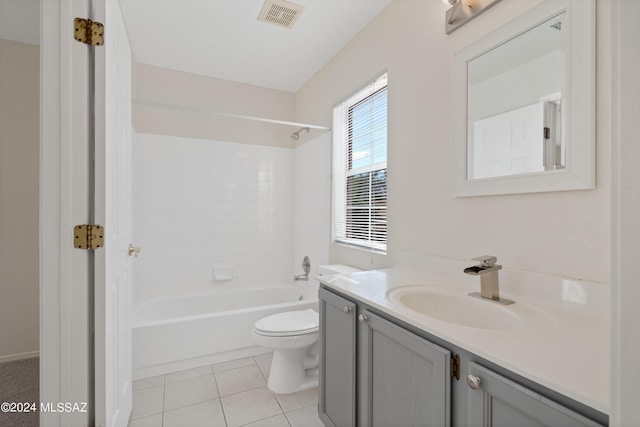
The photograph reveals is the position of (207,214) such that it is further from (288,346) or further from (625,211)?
(625,211)

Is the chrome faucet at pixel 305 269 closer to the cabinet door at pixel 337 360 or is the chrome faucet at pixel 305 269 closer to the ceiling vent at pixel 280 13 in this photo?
the cabinet door at pixel 337 360

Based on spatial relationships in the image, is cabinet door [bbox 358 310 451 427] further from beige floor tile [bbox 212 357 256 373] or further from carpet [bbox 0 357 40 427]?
carpet [bbox 0 357 40 427]

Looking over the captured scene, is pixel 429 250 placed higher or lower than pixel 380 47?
lower

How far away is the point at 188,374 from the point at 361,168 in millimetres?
2014

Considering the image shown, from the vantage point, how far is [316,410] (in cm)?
179

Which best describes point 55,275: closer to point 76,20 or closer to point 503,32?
point 76,20

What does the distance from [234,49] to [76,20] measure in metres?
1.72

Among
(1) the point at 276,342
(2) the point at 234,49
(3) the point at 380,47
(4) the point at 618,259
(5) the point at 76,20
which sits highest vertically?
(2) the point at 234,49

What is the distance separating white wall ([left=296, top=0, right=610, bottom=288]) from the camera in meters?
1.05

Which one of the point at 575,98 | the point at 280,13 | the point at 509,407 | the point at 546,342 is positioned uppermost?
the point at 280,13

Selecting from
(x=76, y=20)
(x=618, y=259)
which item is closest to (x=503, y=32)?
(x=618, y=259)

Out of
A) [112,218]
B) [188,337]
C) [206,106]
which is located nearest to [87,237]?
[112,218]

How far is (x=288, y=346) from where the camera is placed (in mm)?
1922

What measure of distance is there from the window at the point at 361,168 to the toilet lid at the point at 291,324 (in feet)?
2.23
